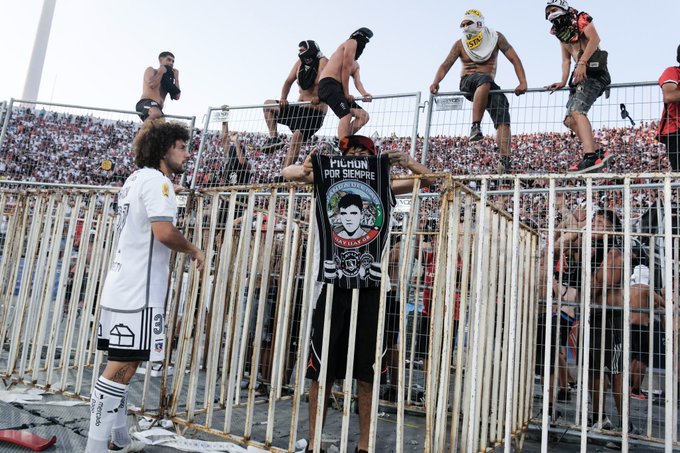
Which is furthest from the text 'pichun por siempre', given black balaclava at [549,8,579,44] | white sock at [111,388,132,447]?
black balaclava at [549,8,579,44]

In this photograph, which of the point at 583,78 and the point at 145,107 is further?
the point at 145,107

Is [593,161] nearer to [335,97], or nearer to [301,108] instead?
[335,97]

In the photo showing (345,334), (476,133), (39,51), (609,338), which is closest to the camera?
(345,334)

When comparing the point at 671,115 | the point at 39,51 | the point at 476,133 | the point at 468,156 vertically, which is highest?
the point at 39,51

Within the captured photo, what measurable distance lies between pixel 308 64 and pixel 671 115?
4.43m

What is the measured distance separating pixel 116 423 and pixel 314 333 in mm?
1350

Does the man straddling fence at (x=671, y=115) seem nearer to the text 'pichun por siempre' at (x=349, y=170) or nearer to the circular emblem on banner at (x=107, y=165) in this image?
the text 'pichun por siempre' at (x=349, y=170)

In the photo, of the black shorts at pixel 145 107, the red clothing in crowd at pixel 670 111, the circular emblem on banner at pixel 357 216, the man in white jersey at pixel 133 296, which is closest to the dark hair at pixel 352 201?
the circular emblem on banner at pixel 357 216

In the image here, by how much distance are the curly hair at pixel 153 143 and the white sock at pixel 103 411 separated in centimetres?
136

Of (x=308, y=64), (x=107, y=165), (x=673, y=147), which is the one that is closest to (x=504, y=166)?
(x=673, y=147)

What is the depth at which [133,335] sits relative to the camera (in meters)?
2.79

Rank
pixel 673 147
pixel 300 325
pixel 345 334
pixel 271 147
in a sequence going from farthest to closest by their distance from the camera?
pixel 271 147 → pixel 673 147 → pixel 300 325 → pixel 345 334

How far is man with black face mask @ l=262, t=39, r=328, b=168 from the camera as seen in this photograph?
20.7 ft

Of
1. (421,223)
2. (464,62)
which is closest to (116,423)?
(421,223)
